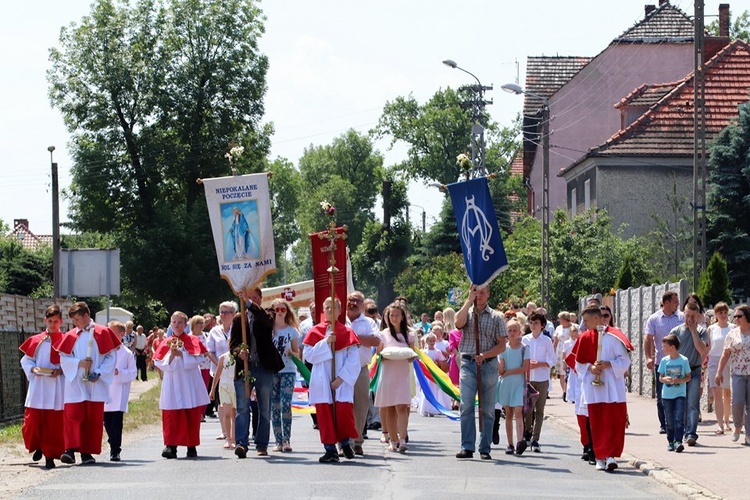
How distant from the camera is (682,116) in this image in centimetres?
5197

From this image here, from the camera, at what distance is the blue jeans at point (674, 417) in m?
17.6

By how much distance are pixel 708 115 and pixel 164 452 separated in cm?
3818

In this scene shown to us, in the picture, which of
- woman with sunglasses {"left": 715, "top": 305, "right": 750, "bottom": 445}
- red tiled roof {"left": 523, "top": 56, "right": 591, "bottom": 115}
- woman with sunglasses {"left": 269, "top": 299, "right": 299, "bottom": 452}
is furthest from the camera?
red tiled roof {"left": 523, "top": 56, "right": 591, "bottom": 115}

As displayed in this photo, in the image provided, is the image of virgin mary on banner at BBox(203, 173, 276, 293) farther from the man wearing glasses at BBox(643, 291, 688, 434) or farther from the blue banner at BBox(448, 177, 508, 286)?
the man wearing glasses at BBox(643, 291, 688, 434)

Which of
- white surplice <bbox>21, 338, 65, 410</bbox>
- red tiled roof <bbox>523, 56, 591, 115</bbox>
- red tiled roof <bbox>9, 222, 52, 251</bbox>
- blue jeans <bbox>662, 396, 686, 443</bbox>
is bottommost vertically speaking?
blue jeans <bbox>662, 396, 686, 443</bbox>

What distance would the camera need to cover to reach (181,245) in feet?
204

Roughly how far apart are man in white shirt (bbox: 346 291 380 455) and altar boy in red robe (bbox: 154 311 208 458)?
5.84 feet

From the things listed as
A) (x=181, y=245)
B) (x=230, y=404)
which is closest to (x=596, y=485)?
(x=230, y=404)

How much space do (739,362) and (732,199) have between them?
78.9ft

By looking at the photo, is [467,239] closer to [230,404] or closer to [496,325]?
[496,325]

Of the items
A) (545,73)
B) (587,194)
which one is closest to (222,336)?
(587,194)

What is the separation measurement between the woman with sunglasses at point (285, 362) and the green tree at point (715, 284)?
1457 cm

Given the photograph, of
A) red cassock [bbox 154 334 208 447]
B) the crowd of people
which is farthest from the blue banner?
red cassock [bbox 154 334 208 447]

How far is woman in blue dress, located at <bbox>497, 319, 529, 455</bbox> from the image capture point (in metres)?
17.4
